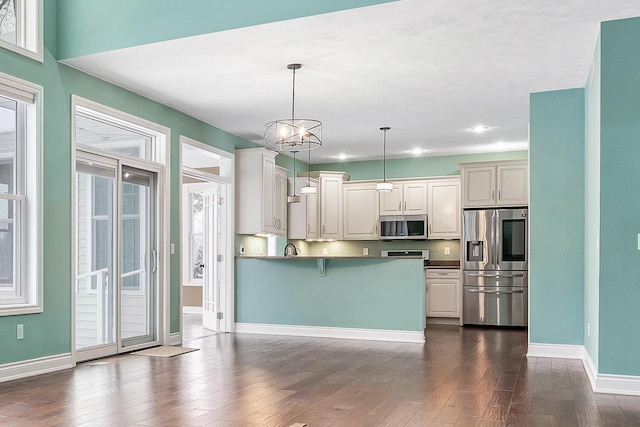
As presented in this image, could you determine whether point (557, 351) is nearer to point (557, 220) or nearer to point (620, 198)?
point (557, 220)

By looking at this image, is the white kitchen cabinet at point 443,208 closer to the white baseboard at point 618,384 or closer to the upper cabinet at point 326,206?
the upper cabinet at point 326,206

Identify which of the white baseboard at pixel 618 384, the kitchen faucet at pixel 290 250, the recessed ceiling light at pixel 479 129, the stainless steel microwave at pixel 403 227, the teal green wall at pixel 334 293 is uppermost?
the recessed ceiling light at pixel 479 129

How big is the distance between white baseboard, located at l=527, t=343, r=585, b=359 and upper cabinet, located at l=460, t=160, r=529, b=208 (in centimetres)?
306

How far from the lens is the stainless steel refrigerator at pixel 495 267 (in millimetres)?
8367

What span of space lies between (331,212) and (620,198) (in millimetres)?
5982

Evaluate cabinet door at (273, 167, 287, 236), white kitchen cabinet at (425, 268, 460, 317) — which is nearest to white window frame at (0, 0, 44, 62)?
cabinet door at (273, 167, 287, 236)

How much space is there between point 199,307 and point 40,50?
6.38m

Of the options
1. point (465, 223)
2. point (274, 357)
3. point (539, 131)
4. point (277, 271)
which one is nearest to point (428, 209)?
point (465, 223)

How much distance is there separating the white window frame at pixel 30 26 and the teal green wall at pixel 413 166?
622cm

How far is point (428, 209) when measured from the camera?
9414 mm

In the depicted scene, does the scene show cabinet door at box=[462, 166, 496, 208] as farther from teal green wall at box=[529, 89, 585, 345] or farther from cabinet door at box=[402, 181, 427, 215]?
teal green wall at box=[529, 89, 585, 345]

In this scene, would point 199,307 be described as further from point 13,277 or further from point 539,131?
point 539,131

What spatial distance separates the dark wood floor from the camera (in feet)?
11.8

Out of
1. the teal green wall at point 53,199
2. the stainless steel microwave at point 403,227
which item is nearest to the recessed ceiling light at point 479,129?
the stainless steel microwave at point 403,227
